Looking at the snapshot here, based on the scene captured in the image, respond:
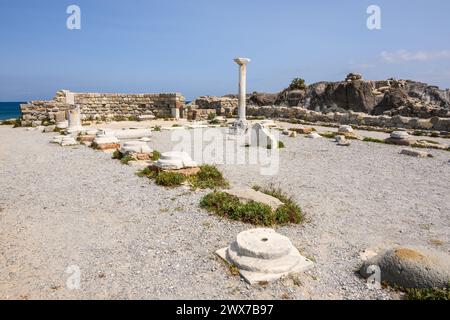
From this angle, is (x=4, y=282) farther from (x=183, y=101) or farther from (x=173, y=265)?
(x=183, y=101)

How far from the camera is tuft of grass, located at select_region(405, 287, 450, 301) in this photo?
3042 mm

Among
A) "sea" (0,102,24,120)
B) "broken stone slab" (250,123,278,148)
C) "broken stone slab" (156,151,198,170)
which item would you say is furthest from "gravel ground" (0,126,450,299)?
"sea" (0,102,24,120)

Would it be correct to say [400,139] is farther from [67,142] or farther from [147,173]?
[67,142]

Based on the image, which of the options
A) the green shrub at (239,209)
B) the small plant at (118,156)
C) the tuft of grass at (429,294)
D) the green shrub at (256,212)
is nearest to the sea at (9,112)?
the small plant at (118,156)

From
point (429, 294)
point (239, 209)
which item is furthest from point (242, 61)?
point (429, 294)

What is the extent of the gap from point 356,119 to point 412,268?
17.5 meters

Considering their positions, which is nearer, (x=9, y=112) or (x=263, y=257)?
(x=263, y=257)

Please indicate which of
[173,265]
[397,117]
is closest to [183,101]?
[397,117]

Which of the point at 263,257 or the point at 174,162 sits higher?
the point at 174,162

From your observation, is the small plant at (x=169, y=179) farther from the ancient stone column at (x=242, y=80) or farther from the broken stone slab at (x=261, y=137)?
the ancient stone column at (x=242, y=80)

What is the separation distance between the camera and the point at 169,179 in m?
6.73

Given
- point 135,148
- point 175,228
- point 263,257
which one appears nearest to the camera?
point 263,257

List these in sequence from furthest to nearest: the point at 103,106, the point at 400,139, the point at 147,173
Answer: the point at 103,106
the point at 400,139
the point at 147,173
